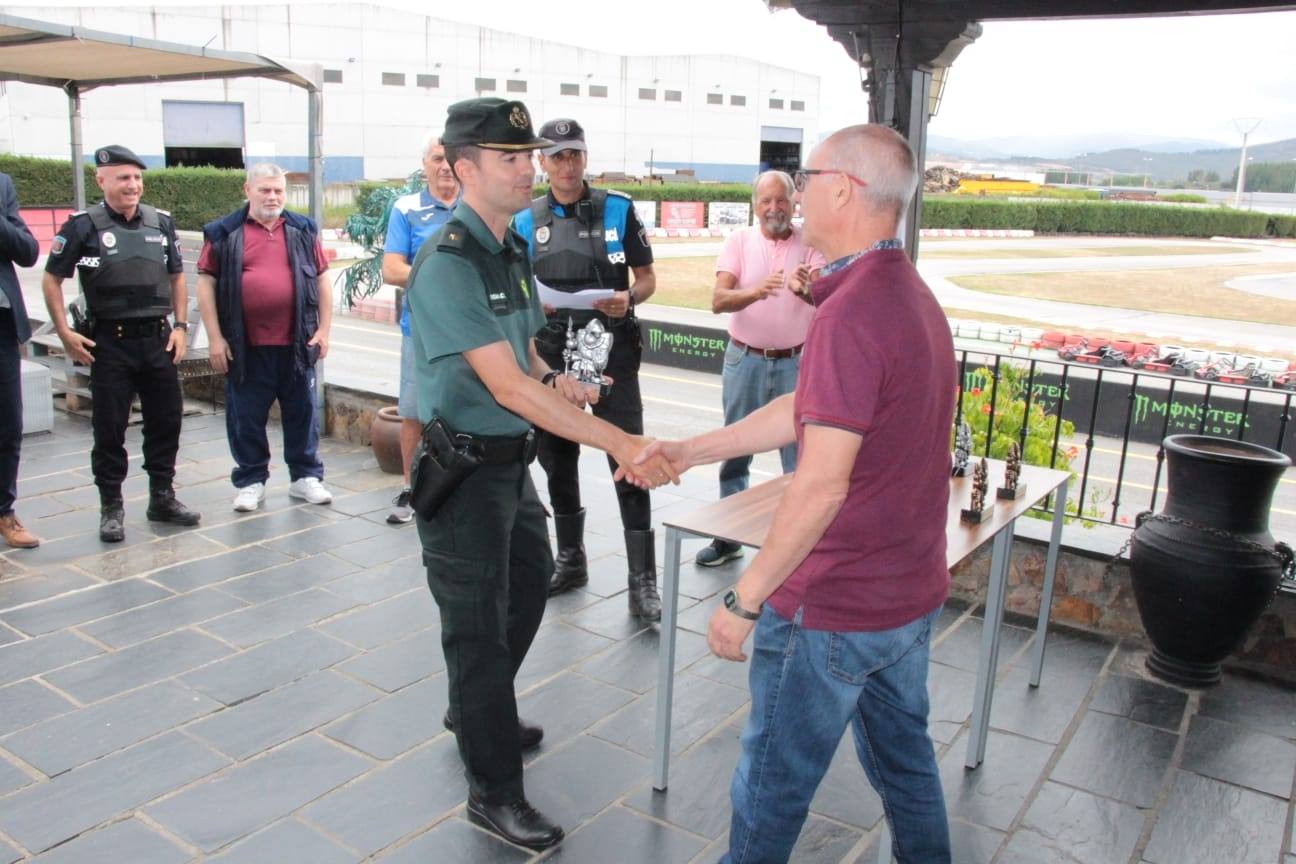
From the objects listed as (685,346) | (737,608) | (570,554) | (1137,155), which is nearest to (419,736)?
(570,554)

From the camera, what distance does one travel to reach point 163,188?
2827 cm

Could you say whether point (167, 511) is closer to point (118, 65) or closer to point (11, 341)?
point (11, 341)

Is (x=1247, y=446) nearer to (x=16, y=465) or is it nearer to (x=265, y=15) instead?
(x=16, y=465)

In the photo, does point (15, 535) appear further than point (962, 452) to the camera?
Yes

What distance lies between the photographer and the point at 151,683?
372 cm

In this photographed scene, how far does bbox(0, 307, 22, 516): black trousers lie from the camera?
4859mm

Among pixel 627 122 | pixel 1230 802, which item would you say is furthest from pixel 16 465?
pixel 627 122

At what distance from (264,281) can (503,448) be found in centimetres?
339

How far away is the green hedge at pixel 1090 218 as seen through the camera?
44688mm

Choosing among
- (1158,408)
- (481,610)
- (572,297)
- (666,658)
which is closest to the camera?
(481,610)

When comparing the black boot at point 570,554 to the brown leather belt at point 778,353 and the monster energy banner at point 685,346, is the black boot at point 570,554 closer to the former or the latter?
the brown leather belt at point 778,353

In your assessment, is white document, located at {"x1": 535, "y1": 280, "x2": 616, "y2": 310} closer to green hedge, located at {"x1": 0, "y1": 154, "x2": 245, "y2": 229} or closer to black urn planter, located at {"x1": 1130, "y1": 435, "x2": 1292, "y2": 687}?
black urn planter, located at {"x1": 1130, "y1": 435, "x2": 1292, "y2": 687}

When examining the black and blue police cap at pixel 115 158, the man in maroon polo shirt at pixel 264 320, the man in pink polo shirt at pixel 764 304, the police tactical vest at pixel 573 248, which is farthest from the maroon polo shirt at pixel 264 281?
the man in pink polo shirt at pixel 764 304

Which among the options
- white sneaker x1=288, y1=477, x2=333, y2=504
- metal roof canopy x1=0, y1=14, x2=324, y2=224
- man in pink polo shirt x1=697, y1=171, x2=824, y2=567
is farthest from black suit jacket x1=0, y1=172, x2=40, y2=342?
man in pink polo shirt x1=697, y1=171, x2=824, y2=567
